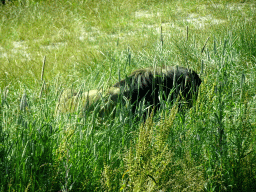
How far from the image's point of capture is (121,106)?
1.99m

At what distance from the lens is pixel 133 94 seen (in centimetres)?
317

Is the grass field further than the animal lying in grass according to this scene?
No

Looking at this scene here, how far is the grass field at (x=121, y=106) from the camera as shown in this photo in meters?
1.49

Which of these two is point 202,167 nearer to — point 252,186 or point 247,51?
point 252,186

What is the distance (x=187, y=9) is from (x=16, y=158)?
7596 millimetres

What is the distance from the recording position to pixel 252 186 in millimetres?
1721

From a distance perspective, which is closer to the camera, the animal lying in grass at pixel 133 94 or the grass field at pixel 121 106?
the grass field at pixel 121 106

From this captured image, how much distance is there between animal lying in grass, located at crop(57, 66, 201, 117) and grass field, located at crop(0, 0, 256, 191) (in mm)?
96

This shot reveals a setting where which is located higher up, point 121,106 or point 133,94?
point 121,106

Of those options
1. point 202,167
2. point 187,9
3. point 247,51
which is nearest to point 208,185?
point 202,167

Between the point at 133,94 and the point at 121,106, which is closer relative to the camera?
the point at 121,106

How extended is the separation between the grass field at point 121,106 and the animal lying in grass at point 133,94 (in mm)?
96

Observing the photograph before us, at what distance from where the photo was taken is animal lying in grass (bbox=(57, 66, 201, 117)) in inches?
79.6

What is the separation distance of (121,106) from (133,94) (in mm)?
1189
